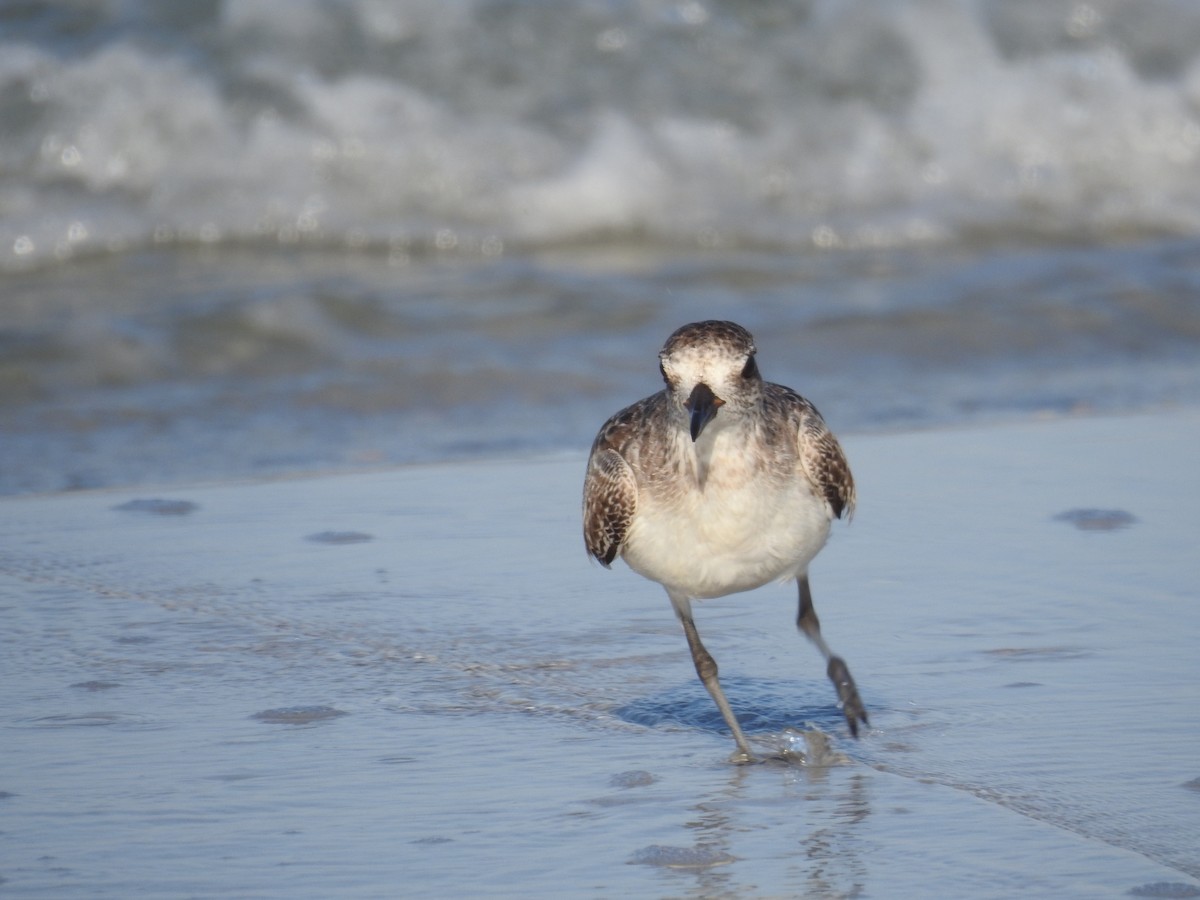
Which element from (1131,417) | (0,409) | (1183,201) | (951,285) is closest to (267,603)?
(0,409)

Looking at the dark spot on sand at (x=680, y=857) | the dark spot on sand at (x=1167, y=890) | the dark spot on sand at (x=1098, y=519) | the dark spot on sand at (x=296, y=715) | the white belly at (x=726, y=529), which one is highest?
the white belly at (x=726, y=529)

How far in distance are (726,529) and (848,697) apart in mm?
444

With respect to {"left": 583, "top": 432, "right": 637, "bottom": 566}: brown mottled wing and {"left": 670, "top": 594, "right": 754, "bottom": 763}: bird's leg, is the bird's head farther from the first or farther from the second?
{"left": 670, "top": 594, "right": 754, "bottom": 763}: bird's leg

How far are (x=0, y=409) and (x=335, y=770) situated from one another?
3954 mm

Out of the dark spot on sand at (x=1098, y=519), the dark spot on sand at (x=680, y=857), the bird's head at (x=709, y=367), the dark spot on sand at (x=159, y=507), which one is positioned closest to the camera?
the dark spot on sand at (x=680, y=857)

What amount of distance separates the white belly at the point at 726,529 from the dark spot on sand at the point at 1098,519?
167 cm

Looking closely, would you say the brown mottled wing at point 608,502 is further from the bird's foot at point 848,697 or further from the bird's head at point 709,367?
the bird's foot at point 848,697

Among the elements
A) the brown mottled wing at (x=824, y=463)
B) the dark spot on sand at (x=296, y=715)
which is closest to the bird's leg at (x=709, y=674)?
the brown mottled wing at (x=824, y=463)

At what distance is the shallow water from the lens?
11.3ft

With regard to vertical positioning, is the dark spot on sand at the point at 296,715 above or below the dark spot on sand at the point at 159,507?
below

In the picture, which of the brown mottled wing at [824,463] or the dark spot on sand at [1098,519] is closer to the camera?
the brown mottled wing at [824,463]

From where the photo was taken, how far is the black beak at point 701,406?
3.77 m

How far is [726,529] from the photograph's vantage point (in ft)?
13.1

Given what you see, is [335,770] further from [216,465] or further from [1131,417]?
[1131,417]
